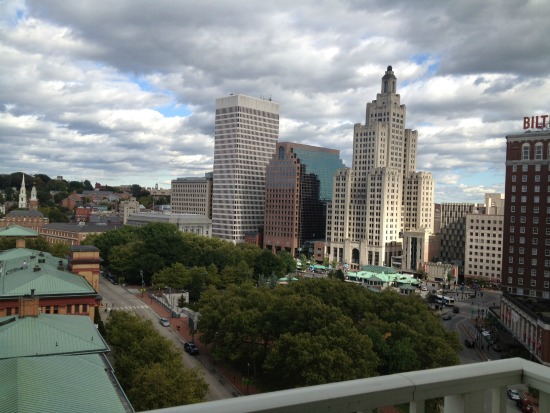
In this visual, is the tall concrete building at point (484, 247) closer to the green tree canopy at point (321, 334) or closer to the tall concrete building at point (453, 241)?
the tall concrete building at point (453, 241)

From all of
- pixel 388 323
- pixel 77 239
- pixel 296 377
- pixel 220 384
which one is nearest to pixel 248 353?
pixel 220 384

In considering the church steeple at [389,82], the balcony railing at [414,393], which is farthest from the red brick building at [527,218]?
the balcony railing at [414,393]

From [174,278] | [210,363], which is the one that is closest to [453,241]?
[174,278]

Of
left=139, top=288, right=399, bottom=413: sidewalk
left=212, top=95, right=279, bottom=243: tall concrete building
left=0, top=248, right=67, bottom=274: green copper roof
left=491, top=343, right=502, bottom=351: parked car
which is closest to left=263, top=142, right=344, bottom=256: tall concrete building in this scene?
left=212, top=95, right=279, bottom=243: tall concrete building

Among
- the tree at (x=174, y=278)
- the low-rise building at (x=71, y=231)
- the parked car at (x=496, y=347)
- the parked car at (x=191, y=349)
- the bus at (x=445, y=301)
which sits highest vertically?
the low-rise building at (x=71, y=231)

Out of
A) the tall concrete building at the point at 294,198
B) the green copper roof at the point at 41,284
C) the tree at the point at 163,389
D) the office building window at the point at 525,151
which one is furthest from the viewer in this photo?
the tall concrete building at the point at 294,198

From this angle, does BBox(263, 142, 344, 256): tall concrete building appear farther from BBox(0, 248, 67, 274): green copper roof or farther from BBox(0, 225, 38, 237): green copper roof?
BBox(0, 248, 67, 274): green copper roof

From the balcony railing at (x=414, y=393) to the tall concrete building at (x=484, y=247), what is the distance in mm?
120155

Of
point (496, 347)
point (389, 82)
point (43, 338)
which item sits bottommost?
point (496, 347)

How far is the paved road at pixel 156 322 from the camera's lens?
44750 millimetres

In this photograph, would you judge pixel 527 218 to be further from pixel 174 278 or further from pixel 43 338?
pixel 43 338

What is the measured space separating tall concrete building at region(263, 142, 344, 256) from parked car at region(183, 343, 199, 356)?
93688 millimetres

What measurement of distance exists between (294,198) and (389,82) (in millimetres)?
44576

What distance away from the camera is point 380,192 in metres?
133
